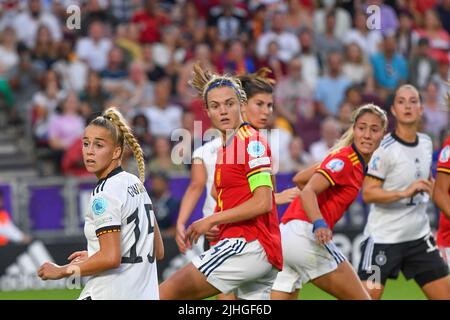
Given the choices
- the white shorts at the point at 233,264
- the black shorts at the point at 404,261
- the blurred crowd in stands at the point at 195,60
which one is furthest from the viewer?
the blurred crowd in stands at the point at 195,60

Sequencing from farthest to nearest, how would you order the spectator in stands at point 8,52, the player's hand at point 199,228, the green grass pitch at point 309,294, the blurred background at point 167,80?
the spectator in stands at point 8,52 < the blurred background at point 167,80 < the green grass pitch at point 309,294 < the player's hand at point 199,228

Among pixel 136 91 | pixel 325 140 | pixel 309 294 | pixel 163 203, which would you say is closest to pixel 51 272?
pixel 309 294

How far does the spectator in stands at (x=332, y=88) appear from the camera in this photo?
56.5ft

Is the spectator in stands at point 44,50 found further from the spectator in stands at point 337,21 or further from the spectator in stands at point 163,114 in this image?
the spectator in stands at point 337,21

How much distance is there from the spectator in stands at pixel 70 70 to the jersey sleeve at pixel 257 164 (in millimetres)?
9420

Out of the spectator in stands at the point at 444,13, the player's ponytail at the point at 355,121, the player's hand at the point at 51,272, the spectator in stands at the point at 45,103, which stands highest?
the spectator in stands at the point at 444,13

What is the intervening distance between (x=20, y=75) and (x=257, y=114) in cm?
838

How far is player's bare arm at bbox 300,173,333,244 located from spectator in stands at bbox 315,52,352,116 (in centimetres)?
933

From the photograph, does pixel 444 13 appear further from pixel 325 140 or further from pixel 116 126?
pixel 116 126

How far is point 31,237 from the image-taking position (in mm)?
13383

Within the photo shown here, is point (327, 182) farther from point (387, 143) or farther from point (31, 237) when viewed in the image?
point (31, 237)

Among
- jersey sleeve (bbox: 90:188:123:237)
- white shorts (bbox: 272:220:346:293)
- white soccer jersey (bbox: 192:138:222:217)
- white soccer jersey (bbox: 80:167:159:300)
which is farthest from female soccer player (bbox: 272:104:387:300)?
jersey sleeve (bbox: 90:188:123:237)

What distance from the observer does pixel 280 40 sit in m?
18.2

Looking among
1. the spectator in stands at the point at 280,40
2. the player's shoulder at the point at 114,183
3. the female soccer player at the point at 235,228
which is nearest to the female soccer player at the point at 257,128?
the female soccer player at the point at 235,228
